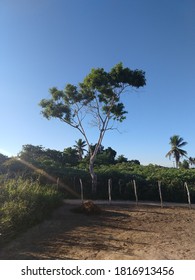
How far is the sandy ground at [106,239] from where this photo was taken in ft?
21.6

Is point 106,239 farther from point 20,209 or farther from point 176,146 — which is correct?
point 176,146

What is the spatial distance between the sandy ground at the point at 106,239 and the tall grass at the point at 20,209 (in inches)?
11.3

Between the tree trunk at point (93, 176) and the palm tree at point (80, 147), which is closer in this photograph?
the tree trunk at point (93, 176)

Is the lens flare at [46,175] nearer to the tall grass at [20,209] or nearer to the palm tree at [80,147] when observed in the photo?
the tall grass at [20,209]

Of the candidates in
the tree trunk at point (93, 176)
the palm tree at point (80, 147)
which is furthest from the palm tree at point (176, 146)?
the tree trunk at point (93, 176)

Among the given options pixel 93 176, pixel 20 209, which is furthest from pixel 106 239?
pixel 93 176

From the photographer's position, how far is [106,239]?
8320 millimetres

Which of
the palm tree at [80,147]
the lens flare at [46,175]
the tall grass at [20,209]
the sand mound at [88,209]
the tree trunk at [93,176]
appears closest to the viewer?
the tall grass at [20,209]

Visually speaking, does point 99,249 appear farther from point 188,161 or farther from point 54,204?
point 188,161

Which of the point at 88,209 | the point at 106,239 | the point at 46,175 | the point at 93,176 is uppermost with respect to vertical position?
the point at 46,175

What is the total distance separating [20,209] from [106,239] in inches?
116

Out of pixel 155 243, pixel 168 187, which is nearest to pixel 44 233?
pixel 155 243

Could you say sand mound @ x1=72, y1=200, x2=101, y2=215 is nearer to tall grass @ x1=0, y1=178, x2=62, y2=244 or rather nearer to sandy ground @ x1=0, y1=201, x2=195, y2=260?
sandy ground @ x1=0, y1=201, x2=195, y2=260
